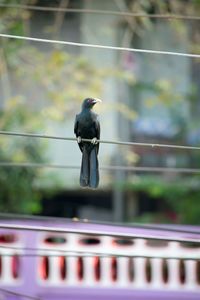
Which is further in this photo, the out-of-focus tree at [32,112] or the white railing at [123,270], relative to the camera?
the out-of-focus tree at [32,112]

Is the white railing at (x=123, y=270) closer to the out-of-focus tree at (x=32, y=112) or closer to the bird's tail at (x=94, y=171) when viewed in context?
the bird's tail at (x=94, y=171)

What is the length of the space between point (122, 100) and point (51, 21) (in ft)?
6.23

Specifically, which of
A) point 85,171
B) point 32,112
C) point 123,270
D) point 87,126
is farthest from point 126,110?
point 85,171

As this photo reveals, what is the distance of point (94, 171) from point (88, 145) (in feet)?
0.87

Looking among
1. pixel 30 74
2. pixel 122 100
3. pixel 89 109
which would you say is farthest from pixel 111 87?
pixel 89 109

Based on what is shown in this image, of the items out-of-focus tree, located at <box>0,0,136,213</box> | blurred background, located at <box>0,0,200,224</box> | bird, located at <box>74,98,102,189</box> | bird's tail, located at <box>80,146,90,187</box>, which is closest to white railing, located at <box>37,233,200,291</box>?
bird, located at <box>74,98,102,189</box>

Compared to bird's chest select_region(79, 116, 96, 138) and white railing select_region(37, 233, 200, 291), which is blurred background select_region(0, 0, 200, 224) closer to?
white railing select_region(37, 233, 200, 291)

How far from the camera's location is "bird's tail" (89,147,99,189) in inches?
119

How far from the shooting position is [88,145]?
10.7 feet

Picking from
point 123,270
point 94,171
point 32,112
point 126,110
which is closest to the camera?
point 94,171

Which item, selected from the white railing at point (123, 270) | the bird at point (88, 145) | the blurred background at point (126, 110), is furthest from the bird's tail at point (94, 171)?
the blurred background at point (126, 110)

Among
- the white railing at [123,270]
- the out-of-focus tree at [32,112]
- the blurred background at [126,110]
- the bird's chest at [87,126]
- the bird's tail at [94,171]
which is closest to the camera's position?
the bird's tail at [94,171]

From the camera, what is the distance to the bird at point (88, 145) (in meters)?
3.05

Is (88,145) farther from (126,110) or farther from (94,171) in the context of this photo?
(126,110)
